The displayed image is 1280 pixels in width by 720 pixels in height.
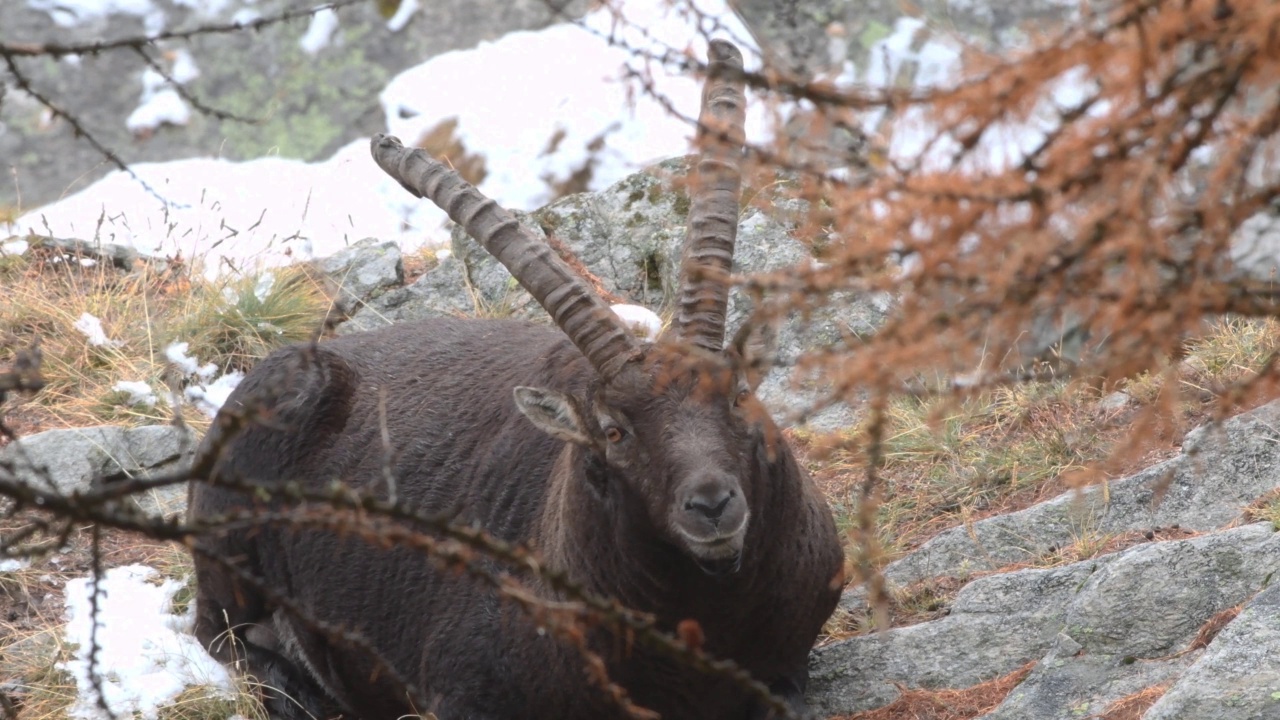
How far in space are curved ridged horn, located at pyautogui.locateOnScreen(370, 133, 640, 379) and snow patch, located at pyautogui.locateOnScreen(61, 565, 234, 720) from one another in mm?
2252

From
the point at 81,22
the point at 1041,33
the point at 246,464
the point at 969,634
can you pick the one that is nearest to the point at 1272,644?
the point at 969,634

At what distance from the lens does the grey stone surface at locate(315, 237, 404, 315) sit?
9922 millimetres

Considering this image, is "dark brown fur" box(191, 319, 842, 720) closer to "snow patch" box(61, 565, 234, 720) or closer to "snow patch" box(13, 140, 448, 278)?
"snow patch" box(61, 565, 234, 720)

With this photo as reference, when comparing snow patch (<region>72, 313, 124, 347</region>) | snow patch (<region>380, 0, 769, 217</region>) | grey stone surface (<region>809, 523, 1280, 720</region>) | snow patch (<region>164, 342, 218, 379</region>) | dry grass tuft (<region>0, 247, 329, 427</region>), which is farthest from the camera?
snow patch (<region>380, 0, 769, 217</region>)

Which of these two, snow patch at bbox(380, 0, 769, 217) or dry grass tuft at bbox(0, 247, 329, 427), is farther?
snow patch at bbox(380, 0, 769, 217)

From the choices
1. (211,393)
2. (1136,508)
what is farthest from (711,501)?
(211,393)

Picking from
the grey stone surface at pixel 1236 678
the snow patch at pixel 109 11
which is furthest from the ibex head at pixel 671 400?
the snow patch at pixel 109 11

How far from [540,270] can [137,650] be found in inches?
115

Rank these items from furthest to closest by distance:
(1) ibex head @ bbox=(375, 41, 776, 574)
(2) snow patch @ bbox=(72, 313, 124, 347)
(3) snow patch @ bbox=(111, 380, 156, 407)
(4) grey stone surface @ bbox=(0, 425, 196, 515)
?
1. (2) snow patch @ bbox=(72, 313, 124, 347)
2. (3) snow patch @ bbox=(111, 380, 156, 407)
3. (4) grey stone surface @ bbox=(0, 425, 196, 515)
4. (1) ibex head @ bbox=(375, 41, 776, 574)

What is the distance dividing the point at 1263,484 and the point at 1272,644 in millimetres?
2027

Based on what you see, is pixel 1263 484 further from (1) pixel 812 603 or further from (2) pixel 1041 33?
(2) pixel 1041 33

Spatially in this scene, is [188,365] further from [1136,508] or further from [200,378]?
[1136,508]

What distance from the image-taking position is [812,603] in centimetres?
521

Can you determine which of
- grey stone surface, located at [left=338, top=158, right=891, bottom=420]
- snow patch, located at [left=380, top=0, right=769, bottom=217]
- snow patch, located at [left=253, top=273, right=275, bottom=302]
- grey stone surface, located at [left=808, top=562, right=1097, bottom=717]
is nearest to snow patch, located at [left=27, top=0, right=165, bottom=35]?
snow patch, located at [left=380, top=0, right=769, bottom=217]
